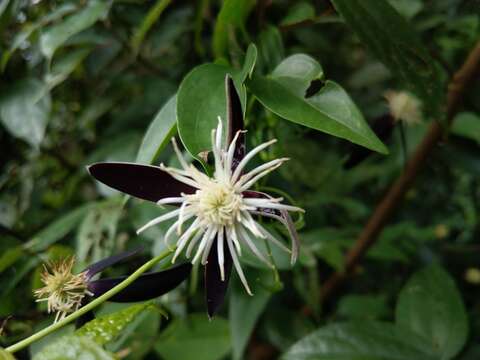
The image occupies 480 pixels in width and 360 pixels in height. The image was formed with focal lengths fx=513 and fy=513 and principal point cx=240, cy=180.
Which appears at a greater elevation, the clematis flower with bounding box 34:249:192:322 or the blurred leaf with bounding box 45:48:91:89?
the blurred leaf with bounding box 45:48:91:89

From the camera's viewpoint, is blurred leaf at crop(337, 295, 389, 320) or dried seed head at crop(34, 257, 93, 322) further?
blurred leaf at crop(337, 295, 389, 320)

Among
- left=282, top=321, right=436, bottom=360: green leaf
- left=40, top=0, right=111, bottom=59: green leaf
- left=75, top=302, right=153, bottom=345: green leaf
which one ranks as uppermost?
left=40, top=0, right=111, bottom=59: green leaf

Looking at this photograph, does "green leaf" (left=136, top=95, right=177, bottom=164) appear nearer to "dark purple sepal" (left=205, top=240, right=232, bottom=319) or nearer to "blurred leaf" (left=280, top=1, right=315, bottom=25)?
"dark purple sepal" (left=205, top=240, right=232, bottom=319)

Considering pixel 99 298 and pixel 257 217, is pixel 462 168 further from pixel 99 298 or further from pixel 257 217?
pixel 99 298

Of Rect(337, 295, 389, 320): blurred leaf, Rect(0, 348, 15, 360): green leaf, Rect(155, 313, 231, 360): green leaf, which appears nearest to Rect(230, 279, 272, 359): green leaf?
Rect(155, 313, 231, 360): green leaf

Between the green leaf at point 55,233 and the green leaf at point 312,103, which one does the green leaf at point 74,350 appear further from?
the green leaf at point 55,233

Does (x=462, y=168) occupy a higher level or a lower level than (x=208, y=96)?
lower

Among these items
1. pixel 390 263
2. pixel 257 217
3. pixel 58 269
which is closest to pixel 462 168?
pixel 390 263

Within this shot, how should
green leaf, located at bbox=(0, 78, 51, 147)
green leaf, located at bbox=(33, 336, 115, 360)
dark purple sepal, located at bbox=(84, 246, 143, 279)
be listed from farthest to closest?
green leaf, located at bbox=(0, 78, 51, 147), dark purple sepal, located at bbox=(84, 246, 143, 279), green leaf, located at bbox=(33, 336, 115, 360)
